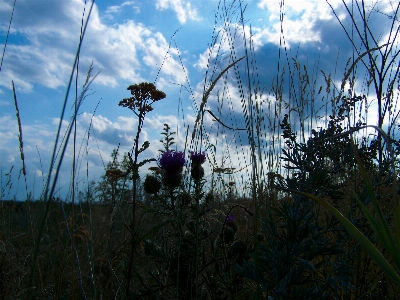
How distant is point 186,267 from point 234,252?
224 mm

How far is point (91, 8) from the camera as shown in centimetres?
109

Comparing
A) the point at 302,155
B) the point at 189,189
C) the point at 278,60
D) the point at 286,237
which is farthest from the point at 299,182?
the point at 278,60

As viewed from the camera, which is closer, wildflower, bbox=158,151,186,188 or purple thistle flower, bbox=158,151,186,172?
wildflower, bbox=158,151,186,188

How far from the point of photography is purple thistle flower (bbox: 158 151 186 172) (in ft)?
6.16

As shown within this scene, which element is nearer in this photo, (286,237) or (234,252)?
(286,237)

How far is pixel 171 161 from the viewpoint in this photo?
6.22 ft

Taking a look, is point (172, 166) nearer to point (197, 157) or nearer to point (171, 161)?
point (171, 161)

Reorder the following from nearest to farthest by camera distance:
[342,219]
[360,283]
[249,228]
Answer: [342,219] < [360,283] < [249,228]

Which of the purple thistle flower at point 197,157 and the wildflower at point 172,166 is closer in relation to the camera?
the wildflower at point 172,166

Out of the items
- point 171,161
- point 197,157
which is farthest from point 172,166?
point 197,157

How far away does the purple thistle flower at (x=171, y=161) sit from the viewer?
1.88 m

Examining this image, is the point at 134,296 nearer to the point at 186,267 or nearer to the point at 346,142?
the point at 186,267

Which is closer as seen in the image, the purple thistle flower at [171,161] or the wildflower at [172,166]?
the wildflower at [172,166]

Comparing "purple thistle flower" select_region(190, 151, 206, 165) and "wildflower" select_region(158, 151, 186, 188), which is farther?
"purple thistle flower" select_region(190, 151, 206, 165)
